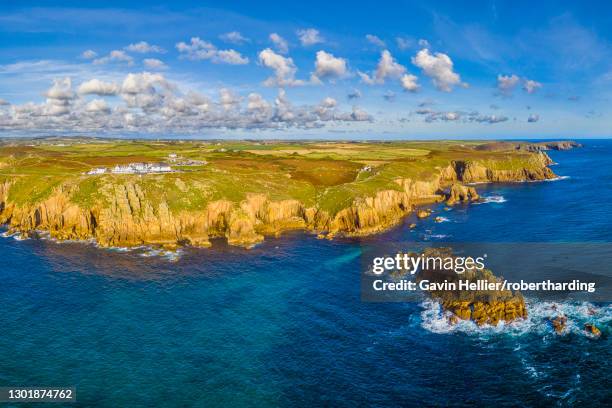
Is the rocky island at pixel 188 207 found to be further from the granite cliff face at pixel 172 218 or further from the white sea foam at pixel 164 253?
the white sea foam at pixel 164 253

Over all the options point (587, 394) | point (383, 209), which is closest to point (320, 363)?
point (587, 394)

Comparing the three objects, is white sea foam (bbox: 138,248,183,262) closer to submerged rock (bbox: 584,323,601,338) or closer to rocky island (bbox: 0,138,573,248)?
rocky island (bbox: 0,138,573,248)

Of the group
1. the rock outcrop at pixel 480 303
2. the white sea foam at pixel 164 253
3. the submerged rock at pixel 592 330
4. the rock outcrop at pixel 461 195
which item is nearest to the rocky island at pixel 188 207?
the white sea foam at pixel 164 253

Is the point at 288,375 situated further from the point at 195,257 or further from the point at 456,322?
the point at 195,257

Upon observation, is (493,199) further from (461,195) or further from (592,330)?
(592,330)

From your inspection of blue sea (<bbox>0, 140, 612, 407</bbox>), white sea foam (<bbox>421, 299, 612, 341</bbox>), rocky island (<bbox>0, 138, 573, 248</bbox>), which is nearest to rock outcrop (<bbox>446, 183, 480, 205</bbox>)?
rocky island (<bbox>0, 138, 573, 248</bbox>)

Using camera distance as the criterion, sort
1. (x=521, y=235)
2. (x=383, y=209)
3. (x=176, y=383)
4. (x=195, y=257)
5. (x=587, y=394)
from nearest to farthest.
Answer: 1. (x=587, y=394)
2. (x=176, y=383)
3. (x=195, y=257)
4. (x=521, y=235)
5. (x=383, y=209)
